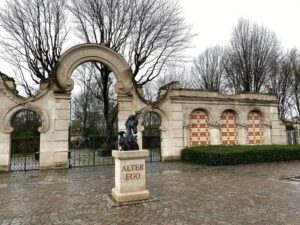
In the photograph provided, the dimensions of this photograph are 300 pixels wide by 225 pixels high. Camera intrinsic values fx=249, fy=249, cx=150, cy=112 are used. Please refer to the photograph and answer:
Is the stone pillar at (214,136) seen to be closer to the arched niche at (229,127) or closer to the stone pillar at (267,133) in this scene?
the arched niche at (229,127)

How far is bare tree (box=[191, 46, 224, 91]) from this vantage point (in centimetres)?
3216

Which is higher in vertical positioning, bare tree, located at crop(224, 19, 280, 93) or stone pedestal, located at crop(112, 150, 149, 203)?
bare tree, located at crop(224, 19, 280, 93)

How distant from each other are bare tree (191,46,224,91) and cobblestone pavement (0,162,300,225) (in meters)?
23.0

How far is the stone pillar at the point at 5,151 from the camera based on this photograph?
1255cm

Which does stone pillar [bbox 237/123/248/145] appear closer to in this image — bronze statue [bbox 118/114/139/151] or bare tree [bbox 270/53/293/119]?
bronze statue [bbox 118/114/139/151]

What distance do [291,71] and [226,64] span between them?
25.0ft

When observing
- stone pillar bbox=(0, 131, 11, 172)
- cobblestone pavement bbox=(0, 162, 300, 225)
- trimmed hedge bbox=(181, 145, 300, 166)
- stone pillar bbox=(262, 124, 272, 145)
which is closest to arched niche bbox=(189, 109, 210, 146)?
trimmed hedge bbox=(181, 145, 300, 166)

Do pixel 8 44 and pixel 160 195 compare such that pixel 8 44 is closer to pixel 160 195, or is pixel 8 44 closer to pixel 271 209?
pixel 160 195

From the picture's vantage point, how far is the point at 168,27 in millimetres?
19641

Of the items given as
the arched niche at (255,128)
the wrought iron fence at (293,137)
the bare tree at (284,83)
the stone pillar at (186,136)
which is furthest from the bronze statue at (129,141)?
the bare tree at (284,83)

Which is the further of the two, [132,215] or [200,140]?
[200,140]

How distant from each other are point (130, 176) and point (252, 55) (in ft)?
74.5

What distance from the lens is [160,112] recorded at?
15.5 meters

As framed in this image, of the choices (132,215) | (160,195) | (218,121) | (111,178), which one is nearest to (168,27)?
(218,121)
